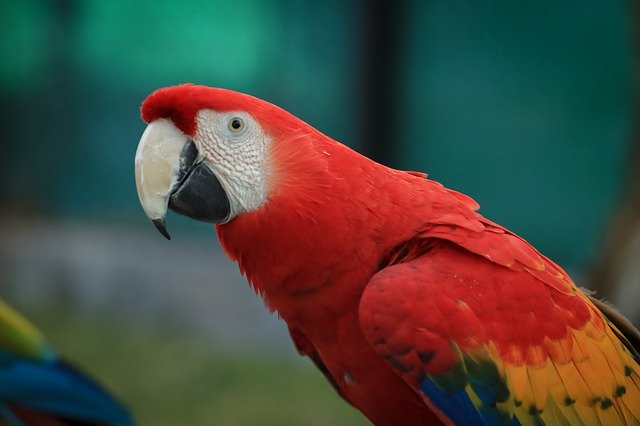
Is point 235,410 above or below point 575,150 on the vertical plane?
below

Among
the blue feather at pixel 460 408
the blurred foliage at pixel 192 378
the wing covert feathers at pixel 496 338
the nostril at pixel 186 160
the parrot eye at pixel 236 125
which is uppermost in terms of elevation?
the parrot eye at pixel 236 125

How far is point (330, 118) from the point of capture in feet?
15.1

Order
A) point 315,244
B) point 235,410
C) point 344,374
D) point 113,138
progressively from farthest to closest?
Result: 1. point 113,138
2. point 235,410
3. point 344,374
4. point 315,244

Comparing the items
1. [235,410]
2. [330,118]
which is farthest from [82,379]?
[330,118]

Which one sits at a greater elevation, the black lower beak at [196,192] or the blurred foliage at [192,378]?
the black lower beak at [196,192]

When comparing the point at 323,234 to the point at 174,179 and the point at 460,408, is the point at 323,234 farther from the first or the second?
the point at 460,408

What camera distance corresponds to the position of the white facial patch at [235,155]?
1536mm

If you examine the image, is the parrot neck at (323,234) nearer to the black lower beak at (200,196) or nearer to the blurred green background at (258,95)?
the black lower beak at (200,196)

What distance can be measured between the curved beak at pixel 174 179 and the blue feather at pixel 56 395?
811mm

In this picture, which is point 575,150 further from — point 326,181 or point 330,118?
point 326,181

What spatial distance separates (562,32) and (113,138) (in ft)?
8.19

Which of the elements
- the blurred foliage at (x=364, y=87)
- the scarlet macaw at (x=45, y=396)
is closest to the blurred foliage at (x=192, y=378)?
the blurred foliage at (x=364, y=87)

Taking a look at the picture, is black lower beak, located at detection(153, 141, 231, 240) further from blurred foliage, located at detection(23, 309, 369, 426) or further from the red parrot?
blurred foliage, located at detection(23, 309, 369, 426)

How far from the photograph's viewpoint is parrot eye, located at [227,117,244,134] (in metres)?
1.54
